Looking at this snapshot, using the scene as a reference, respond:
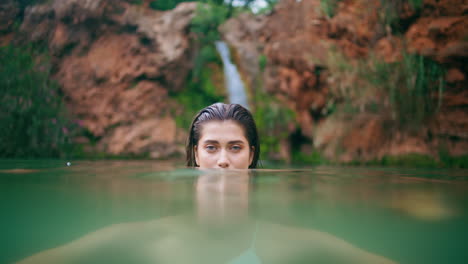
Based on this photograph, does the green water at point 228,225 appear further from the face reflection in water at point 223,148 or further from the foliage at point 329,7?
the foliage at point 329,7

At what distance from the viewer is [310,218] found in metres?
0.82

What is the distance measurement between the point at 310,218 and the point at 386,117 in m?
6.22

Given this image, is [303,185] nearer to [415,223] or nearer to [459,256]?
[415,223]

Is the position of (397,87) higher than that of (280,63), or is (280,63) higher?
(280,63)

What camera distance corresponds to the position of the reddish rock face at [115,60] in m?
10.1

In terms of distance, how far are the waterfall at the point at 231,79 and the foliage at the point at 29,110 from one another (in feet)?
18.8

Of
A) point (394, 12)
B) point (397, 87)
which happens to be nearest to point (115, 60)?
point (394, 12)

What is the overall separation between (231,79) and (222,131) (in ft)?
27.7

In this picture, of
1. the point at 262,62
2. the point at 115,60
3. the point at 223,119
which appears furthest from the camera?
the point at 115,60

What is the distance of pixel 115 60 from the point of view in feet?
34.1

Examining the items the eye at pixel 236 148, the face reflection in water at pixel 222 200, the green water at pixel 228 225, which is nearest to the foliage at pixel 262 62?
the eye at pixel 236 148

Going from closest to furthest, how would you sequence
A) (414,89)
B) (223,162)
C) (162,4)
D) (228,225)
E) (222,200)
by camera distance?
(228,225)
(222,200)
(223,162)
(414,89)
(162,4)

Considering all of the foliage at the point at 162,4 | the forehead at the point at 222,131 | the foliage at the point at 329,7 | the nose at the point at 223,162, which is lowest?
the nose at the point at 223,162

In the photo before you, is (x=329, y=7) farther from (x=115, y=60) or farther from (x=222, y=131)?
(x=115, y=60)
